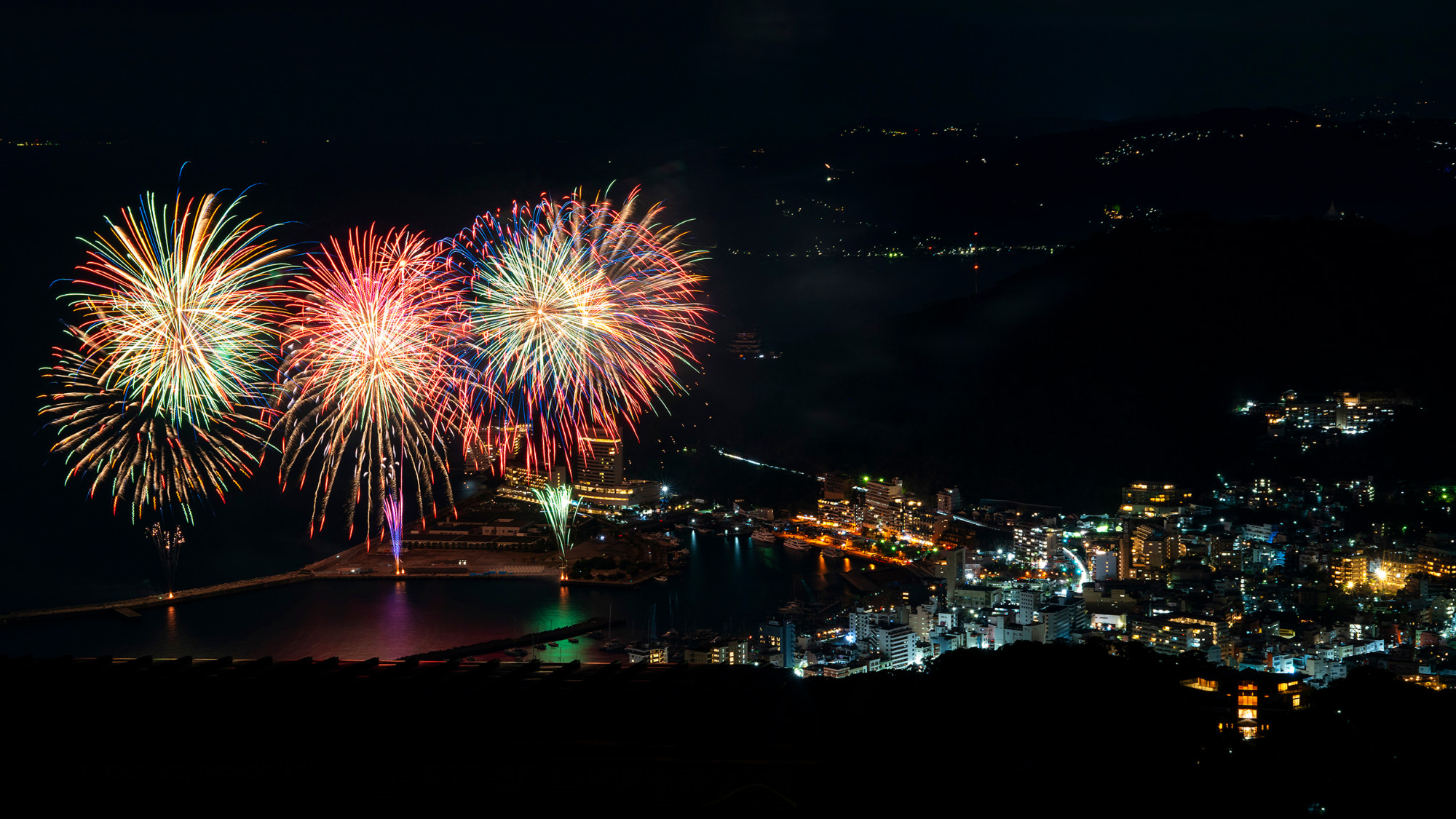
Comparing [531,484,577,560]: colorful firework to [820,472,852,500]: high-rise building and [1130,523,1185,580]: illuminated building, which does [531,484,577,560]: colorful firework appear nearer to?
[820,472,852,500]: high-rise building

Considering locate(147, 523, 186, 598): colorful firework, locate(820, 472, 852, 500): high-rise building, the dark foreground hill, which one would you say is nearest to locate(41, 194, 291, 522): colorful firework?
locate(147, 523, 186, 598): colorful firework

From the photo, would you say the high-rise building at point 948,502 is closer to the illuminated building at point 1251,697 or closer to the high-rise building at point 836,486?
the high-rise building at point 836,486

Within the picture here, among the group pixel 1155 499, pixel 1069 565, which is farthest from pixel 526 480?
pixel 1155 499

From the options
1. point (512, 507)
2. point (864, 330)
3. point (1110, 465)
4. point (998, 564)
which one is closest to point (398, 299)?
point (998, 564)

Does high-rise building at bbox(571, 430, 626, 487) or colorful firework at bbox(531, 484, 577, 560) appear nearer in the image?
colorful firework at bbox(531, 484, 577, 560)

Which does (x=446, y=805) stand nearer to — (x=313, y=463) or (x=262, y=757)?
(x=262, y=757)

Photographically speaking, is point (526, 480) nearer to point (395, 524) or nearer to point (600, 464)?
point (600, 464)
